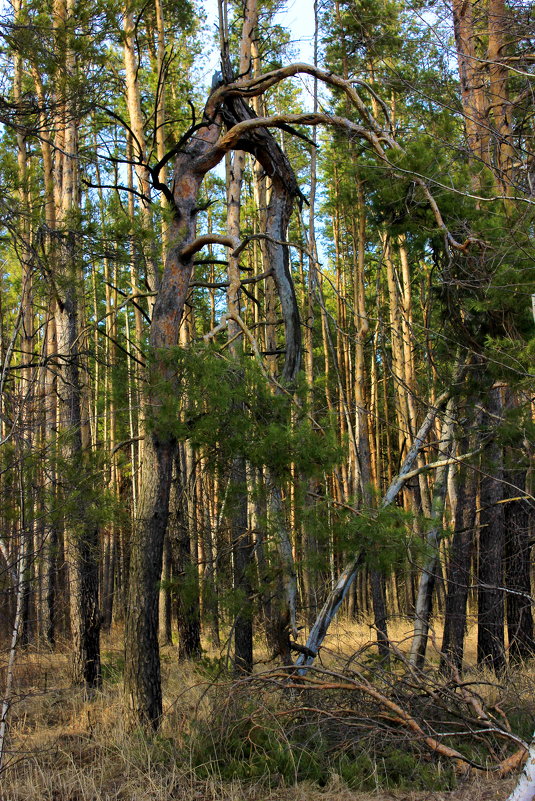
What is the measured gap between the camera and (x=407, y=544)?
19.3 feet

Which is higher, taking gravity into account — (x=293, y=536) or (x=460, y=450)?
(x=460, y=450)

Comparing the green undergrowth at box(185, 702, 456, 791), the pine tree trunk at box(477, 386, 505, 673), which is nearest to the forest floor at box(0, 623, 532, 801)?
the green undergrowth at box(185, 702, 456, 791)

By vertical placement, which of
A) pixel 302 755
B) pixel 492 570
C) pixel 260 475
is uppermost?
pixel 260 475

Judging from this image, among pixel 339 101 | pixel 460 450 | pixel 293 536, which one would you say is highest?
pixel 339 101

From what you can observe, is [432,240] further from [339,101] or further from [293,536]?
[339,101]

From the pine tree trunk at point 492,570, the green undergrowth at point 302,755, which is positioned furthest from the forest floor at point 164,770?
the pine tree trunk at point 492,570

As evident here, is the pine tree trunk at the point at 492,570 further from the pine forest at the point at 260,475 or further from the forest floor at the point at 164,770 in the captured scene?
the forest floor at the point at 164,770

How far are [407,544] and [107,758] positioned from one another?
281 cm

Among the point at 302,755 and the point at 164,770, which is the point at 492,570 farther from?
the point at 164,770

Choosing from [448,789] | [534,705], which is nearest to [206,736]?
[448,789]

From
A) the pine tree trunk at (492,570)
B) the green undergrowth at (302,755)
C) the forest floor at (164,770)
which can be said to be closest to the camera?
the forest floor at (164,770)

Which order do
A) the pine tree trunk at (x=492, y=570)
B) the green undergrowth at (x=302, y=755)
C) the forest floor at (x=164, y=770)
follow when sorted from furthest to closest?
1. the pine tree trunk at (x=492, y=570)
2. the green undergrowth at (x=302, y=755)
3. the forest floor at (x=164, y=770)

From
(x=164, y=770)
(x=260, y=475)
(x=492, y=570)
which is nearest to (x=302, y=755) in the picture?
(x=164, y=770)

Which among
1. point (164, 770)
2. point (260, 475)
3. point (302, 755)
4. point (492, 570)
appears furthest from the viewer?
point (492, 570)
